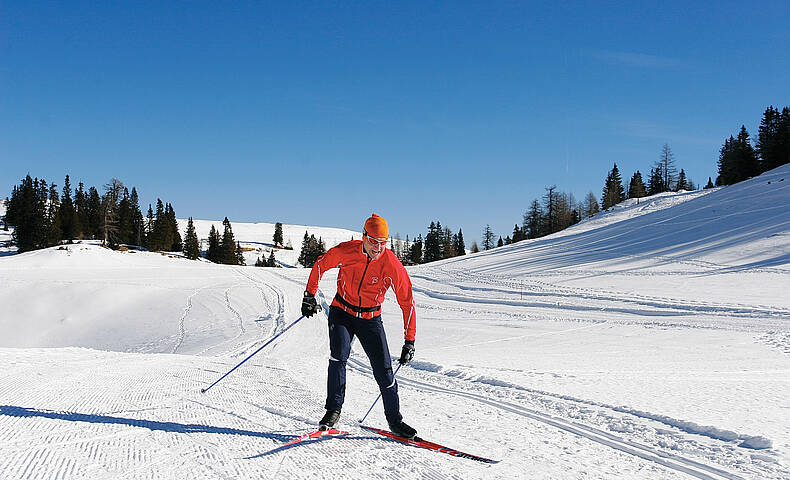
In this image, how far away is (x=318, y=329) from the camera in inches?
606

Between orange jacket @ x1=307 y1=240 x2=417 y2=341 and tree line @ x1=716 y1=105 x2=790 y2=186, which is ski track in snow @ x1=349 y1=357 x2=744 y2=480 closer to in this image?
orange jacket @ x1=307 y1=240 x2=417 y2=341

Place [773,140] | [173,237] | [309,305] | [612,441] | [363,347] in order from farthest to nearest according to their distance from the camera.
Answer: [173,237], [773,140], [309,305], [363,347], [612,441]

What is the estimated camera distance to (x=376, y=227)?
4.55 m

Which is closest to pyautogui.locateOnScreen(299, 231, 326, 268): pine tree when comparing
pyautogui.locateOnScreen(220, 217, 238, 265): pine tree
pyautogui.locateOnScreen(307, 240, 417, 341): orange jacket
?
pyautogui.locateOnScreen(220, 217, 238, 265): pine tree

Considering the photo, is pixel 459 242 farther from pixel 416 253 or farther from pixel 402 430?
pixel 402 430

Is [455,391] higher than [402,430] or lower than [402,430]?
lower

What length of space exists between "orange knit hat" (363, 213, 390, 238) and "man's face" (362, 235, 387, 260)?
0.04m

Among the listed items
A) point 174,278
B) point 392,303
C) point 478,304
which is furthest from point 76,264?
point 478,304

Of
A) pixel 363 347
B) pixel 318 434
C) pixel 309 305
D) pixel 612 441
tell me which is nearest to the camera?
pixel 318 434

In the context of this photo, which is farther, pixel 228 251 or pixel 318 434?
pixel 228 251

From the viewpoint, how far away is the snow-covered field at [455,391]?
3873 mm

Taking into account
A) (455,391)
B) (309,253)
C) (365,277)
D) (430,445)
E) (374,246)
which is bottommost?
(455,391)

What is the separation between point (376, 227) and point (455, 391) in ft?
10.3

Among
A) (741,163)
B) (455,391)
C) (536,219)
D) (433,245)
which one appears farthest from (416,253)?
(455,391)
